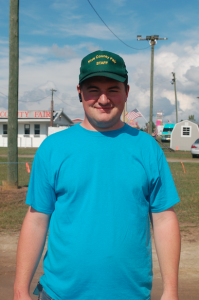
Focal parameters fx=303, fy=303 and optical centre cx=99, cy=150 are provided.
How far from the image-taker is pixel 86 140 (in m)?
1.68

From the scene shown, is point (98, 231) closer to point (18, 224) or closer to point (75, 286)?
point (75, 286)

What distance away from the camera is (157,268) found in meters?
4.20

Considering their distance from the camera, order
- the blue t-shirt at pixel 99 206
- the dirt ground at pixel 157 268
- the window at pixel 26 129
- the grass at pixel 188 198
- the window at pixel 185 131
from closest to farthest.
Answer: the blue t-shirt at pixel 99 206 < the dirt ground at pixel 157 268 < the grass at pixel 188 198 < the window at pixel 185 131 < the window at pixel 26 129

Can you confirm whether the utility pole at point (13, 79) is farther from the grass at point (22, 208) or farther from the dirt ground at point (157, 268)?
the dirt ground at point (157, 268)

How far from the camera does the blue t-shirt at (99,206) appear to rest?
5.00ft

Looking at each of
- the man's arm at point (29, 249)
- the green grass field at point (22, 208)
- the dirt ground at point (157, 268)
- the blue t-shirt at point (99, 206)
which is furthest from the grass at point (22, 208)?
the blue t-shirt at point (99, 206)

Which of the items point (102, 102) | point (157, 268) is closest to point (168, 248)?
point (102, 102)

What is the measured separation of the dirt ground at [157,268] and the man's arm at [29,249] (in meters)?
2.06

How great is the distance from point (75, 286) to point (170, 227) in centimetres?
59

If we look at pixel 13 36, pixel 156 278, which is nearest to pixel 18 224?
pixel 156 278

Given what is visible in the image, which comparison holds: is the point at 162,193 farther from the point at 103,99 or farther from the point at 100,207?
the point at 103,99

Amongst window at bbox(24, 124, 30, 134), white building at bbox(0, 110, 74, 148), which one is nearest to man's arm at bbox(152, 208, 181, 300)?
white building at bbox(0, 110, 74, 148)

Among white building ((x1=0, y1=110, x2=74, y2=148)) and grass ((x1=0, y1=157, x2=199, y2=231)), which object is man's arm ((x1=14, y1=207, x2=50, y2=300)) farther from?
white building ((x1=0, y1=110, x2=74, y2=148))

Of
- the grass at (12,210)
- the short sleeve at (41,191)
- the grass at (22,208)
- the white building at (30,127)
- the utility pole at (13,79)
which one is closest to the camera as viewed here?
the short sleeve at (41,191)
